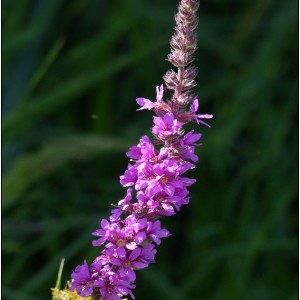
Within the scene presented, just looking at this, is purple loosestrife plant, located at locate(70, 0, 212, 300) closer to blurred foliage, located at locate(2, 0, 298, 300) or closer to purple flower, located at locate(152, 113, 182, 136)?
purple flower, located at locate(152, 113, 182, 136)

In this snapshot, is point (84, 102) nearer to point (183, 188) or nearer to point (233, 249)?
point (233, 249)

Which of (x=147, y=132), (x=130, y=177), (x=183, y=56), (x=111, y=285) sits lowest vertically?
(x=111, y=285)

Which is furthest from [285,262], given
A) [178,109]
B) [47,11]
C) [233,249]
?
[178,109]

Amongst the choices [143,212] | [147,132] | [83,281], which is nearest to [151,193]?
[143,212]

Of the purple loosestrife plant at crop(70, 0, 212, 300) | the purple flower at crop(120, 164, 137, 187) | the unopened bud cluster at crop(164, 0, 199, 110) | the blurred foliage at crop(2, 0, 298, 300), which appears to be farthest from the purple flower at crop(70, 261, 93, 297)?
the blurred foliage at crop(2, 0, 298, 300)

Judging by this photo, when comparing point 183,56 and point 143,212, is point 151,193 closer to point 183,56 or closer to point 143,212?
point 143,212
